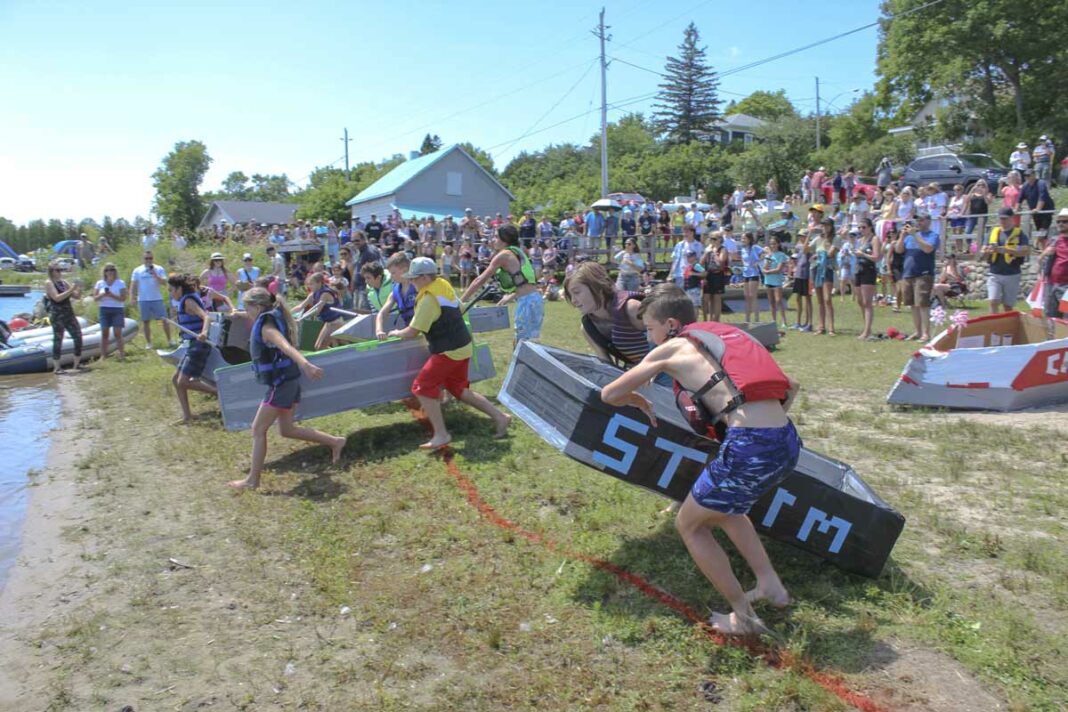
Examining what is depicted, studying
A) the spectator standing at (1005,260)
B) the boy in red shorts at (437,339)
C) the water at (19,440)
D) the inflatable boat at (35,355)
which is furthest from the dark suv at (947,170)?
the water at (19,440)

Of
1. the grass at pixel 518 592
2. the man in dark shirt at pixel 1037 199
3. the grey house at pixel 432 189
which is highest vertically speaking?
the grey house at pixel 432 189

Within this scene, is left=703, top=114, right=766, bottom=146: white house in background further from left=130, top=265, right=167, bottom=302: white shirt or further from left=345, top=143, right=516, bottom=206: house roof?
left=130, top=265, right=167, bottom=302: white shirt

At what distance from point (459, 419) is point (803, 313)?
9.36m

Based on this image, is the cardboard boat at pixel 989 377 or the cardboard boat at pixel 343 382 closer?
the cardboard boat at pixel 343 382

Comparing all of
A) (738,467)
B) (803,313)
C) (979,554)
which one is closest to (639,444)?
(738,467)

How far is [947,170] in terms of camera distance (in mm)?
26469

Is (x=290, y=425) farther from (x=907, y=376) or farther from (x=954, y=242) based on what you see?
(x=954, y=242)

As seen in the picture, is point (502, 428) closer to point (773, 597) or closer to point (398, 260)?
point (398, 260)

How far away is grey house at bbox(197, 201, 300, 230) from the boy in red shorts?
217 ft

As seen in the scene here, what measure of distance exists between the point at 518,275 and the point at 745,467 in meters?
4.51

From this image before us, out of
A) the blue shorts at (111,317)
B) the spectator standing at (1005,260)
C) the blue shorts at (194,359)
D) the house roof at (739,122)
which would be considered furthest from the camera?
the house roof at (739,122)

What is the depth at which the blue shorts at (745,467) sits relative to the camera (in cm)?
338

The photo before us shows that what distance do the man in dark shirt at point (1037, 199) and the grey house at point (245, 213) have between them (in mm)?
61992

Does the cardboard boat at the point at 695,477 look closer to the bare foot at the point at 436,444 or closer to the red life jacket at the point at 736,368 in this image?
the red life jacket at the point at 736,368
